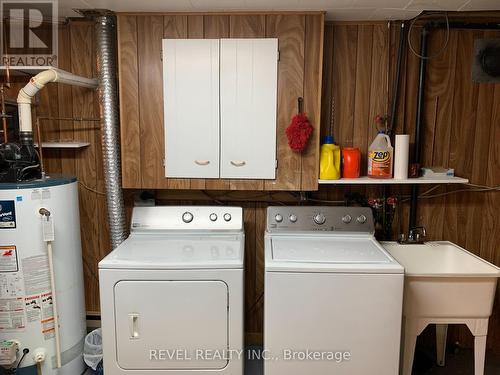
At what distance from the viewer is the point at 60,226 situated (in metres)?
2.13

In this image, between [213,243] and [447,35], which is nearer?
[213,243]

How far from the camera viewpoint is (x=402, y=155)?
2.28 meters

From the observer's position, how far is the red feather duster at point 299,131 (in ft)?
7.00

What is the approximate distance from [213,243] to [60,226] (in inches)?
34.6

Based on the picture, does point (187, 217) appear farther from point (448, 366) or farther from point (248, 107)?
point (448, 366)

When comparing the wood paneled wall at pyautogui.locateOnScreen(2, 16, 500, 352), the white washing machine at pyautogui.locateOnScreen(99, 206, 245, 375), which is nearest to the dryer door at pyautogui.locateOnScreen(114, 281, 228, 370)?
the white washing machine at pyautogui.locateOnScreen(99, 206, 245, 375)

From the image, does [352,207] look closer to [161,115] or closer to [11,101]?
[161,115]

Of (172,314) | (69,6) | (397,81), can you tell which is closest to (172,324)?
(172,314)

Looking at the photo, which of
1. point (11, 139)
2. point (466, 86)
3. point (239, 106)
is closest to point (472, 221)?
point (466, 86)

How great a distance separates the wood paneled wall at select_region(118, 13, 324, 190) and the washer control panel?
0.54 feet

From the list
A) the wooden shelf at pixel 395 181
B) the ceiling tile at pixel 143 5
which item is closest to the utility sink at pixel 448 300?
the wooden shelf at pixel 395 181

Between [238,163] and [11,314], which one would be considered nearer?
[11,314]

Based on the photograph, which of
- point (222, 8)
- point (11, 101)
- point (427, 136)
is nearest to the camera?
point (222, 8)

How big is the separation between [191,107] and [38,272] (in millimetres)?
1249
